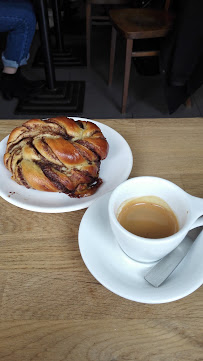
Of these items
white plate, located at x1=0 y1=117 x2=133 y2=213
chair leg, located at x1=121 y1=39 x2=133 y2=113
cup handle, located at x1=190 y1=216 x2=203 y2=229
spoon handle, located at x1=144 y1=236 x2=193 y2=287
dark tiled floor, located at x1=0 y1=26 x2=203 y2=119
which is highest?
cup handle, located at x1=190 y1=216 x2=203 y2=229

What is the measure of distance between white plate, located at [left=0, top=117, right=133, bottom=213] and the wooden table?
0.10ft

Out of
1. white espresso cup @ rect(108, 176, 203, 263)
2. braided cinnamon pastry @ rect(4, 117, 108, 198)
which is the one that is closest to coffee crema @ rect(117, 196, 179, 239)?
white espresso cup @ rect(108, 176, 203, 263)

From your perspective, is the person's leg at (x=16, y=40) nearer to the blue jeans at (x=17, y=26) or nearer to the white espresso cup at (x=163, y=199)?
the blue jeans at (x=17, y=26)

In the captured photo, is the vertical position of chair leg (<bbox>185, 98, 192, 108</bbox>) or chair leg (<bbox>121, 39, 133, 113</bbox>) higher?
chair leg (<bbox>121, 39, 133, 113</bbox>)

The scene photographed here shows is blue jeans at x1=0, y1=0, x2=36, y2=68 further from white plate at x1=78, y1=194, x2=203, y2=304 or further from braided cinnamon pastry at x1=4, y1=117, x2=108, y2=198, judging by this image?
white plate at x1=78, y1=194, x2=203, y2=304

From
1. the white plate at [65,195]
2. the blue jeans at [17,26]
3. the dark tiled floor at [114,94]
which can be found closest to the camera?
the white plate at [65,195]

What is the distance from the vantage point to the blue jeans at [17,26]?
150 centimetres

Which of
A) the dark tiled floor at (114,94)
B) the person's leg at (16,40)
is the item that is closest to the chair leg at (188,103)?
the dark tiled floor at (114,94)

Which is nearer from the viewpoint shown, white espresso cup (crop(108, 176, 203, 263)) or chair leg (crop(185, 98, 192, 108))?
white espresso cup (crop(108, 176, 203, 263))

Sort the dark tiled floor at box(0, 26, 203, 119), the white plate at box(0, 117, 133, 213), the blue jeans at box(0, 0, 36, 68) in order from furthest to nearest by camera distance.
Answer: the dark tiled floor at box(0, 26, 203, 119)
the blue jeans at box(0, 0, 36, 68)
the white plate at box(0, 117, 133, 213)

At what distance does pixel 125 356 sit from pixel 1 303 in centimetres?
18

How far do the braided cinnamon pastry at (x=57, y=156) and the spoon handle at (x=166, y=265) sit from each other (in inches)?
7.0

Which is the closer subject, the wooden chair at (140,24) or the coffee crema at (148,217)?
the coffee crema at (148,217)

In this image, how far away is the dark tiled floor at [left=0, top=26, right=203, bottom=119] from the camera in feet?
5.41
